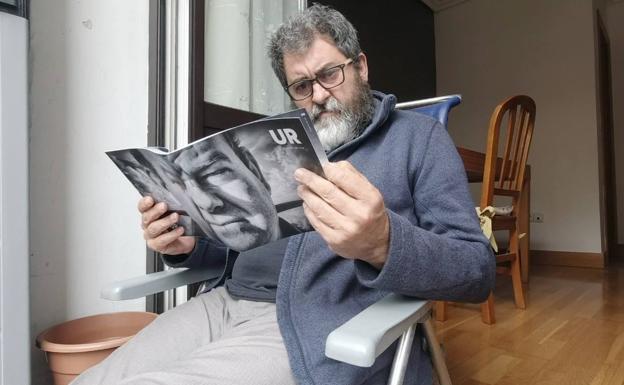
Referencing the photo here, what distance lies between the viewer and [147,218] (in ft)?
2.16

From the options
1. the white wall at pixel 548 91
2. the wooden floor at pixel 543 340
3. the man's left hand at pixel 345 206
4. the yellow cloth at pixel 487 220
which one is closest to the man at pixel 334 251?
the man's left hand at pixel 345 206

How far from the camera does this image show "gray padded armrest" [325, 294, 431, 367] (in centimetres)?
35

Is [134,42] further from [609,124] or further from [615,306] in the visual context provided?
[609,124]

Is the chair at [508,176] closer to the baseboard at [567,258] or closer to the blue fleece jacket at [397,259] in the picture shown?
the blue fleece jacket at [397,259]

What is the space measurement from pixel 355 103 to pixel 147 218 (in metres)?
0.43

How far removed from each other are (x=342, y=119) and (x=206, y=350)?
0.45 m

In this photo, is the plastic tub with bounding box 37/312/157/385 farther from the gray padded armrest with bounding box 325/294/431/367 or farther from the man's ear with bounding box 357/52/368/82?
the man's ear with bounding box 357/52/368/82

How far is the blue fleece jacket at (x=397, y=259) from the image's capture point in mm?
447

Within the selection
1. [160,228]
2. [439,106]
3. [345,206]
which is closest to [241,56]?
[439,106]

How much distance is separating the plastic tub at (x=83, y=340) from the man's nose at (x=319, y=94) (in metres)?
0.60

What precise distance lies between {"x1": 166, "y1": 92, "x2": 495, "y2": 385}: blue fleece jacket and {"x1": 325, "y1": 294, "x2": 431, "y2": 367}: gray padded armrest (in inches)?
0.8

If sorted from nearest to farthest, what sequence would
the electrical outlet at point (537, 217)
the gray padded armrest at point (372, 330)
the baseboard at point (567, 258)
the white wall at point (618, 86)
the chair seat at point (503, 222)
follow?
the gray padded armrest at point (372, 330), the chair seat at point (503, 222), the baseboard at point (567, 258), the electrical outlet at point (537, 217), the white wall at point (618, 86)

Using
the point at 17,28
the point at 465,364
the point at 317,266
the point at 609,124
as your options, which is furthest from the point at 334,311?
the point at 609,124

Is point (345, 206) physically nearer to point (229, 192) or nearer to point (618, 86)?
point (229, 192)
